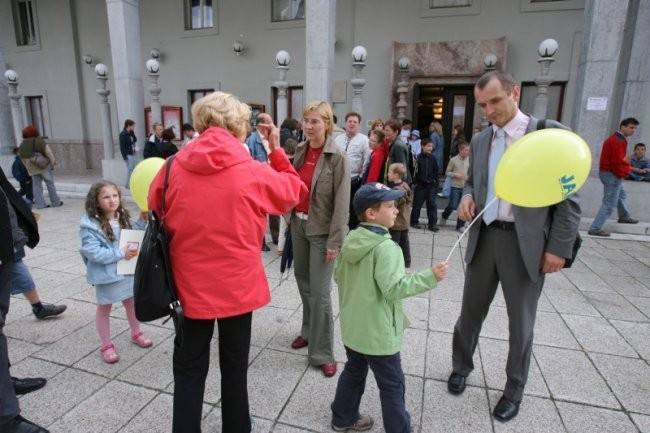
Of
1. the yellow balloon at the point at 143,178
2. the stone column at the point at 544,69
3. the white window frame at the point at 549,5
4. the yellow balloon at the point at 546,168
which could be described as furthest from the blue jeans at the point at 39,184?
the white window frame at the point at 549,5

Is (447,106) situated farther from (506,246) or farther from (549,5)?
(506,246)

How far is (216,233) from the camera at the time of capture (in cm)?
169

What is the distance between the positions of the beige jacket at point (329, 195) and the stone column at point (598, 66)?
651 cm

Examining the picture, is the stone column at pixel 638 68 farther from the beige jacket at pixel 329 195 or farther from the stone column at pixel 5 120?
the stone column at pixel 5 120

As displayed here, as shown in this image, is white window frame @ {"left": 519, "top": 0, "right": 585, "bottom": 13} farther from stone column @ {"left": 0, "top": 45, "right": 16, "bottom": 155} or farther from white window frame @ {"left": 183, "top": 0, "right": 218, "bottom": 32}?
stone column @ {"left": 0, "top": 45, "right": 16, "bottom": 155}

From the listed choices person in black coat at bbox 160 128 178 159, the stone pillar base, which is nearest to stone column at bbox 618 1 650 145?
person in black coat at bbox 160 128 178 159

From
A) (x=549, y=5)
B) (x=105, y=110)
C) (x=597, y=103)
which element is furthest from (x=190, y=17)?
(x=597, y=103)

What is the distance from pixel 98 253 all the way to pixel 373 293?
1.97 m

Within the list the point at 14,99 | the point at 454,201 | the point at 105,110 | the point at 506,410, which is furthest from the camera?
the point at 14,99

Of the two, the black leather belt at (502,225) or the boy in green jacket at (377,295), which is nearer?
the boy in green jacket at (377,295)

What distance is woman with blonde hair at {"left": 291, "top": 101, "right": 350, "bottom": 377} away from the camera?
8.70ft

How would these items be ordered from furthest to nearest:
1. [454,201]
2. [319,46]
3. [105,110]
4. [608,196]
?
[105,110], [319,46], [454,201], [608,196]

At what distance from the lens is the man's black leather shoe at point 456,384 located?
8.36ft

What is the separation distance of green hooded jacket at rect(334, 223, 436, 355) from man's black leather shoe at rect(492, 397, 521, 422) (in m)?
0.92
